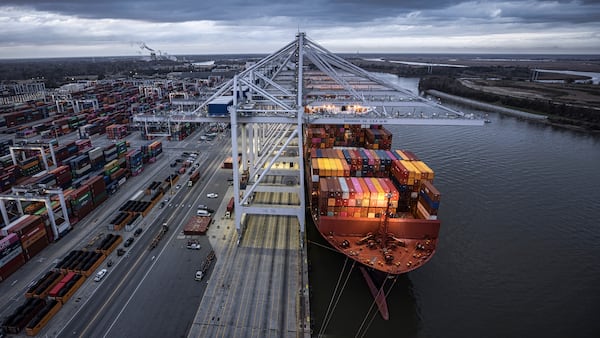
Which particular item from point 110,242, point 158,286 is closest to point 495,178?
point 158,286

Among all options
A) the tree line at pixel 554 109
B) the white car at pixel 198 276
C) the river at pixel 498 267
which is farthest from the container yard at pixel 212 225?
the tree line at pixel 554 109

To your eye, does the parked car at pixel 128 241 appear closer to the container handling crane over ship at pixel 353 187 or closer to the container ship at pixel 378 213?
the container handling crane over ship at pixel 353 187

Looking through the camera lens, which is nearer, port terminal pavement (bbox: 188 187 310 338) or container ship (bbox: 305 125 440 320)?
port terminal pavement (bbox: 188 187 310 338)

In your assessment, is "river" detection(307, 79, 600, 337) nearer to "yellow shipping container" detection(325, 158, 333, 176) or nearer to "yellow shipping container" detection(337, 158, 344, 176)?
"yellow shipping container" detection(325, 158, 333, 176)

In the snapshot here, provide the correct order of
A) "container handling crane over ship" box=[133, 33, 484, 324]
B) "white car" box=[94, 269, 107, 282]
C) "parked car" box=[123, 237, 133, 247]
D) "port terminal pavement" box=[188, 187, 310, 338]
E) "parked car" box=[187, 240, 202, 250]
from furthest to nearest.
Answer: "parked car" box=[123, 237, 133, 247] < "parked car" box=[187, 240, 202, 250] < "container handling crane over ship" box=[133, 33, 484, 324] < "white car" box=[94, 269, 107, 282] < "port terminal pavement" box=[188, 187, 310, 338]

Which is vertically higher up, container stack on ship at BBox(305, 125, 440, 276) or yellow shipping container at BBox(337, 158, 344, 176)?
yellow shipping container at BBox(337, 158, 344, 176)

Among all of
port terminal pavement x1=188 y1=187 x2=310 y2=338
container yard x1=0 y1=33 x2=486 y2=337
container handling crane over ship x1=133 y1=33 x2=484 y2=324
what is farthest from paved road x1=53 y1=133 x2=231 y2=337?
container handling crane over ship x1=133 y1=33 x2=484 y2=324

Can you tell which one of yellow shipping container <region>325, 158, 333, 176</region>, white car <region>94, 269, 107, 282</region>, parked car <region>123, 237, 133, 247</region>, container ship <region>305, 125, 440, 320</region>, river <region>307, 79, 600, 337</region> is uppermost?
yellow shipping container <region>325, 158, 333, 176</region>

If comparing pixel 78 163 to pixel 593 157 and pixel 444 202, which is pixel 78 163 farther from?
pixel 593 157
